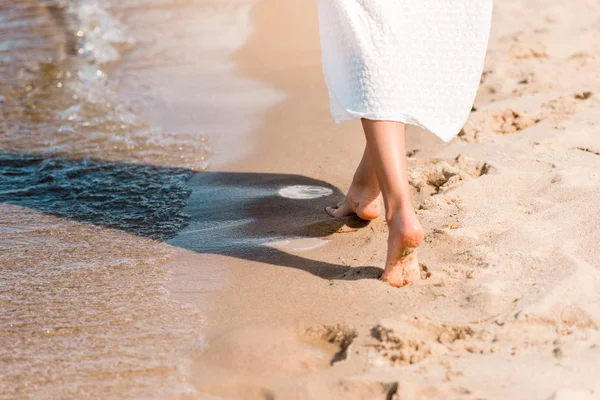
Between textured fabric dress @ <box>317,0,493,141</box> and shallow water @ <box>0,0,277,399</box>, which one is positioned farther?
textured fabric dress @ <box>317,0,493,141</box>

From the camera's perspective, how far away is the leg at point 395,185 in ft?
7.43

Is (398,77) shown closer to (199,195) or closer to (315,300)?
(315,300)

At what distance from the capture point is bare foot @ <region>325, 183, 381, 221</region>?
2.80m

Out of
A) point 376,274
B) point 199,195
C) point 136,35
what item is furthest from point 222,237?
point 136,35

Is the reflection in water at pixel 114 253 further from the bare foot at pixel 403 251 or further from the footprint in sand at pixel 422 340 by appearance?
the footprint in sand at pixel 422 340

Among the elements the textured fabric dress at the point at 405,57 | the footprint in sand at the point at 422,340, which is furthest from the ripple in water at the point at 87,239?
the textured fabric dress at the point at 405,57

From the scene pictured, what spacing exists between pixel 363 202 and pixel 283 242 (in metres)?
0.35

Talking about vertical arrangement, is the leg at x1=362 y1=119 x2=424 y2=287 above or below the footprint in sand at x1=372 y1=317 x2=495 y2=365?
above

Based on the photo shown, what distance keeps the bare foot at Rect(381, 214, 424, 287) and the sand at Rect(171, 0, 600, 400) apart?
0.17 ft

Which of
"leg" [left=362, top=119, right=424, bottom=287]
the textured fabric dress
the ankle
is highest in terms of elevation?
the textured fabric dress

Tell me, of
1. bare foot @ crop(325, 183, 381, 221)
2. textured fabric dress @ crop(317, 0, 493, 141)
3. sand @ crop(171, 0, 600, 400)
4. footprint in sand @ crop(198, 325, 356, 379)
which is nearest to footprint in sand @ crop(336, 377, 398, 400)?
sand @ crop(171, 0, 600, 400)

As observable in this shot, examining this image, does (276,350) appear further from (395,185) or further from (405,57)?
(405,57)

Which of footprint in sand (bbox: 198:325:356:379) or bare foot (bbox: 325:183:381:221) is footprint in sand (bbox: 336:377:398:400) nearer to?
footprint in sand (bbox: 198:325:356:379)

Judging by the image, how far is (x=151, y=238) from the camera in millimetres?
2922
